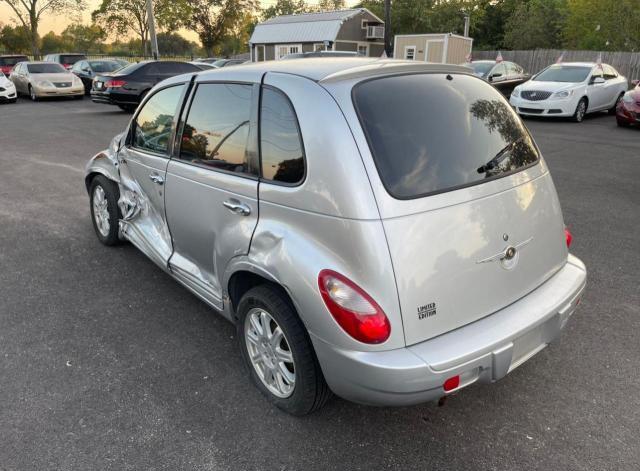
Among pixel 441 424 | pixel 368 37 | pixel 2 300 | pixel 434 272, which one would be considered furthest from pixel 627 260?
pixel 368 37

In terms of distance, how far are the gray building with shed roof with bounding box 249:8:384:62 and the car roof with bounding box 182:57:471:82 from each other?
3498 cm

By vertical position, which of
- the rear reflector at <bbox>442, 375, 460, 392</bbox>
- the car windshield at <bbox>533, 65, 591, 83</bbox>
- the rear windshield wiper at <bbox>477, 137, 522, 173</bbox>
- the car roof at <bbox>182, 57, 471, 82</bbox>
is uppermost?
the car roof at <bbox>182, 57, 471, 82</bbox>

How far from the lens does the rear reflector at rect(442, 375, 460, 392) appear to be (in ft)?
7.09

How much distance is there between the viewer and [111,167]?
4.57m

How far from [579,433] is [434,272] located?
3.98 ft

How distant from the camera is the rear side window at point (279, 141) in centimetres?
246

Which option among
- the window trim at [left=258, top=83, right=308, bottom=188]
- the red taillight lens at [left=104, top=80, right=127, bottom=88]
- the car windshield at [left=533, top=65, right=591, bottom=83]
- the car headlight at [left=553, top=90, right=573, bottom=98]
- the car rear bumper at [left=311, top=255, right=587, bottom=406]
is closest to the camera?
the car rear bumper at [left=311, top=255, right=587, bottom=406]

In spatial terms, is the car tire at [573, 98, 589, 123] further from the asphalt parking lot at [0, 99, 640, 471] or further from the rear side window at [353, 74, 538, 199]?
the rear side window at [353, 74, 538, 199]

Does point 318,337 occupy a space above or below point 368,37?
below

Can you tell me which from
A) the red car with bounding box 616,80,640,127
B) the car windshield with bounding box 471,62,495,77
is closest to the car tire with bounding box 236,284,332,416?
the red car with bounding box 616,80,640,127

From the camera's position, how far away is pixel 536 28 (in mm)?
43531

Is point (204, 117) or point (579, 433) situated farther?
point (204, 117)

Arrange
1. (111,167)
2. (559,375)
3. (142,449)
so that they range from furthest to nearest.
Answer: (111,167) < (559,375) < (142,449)

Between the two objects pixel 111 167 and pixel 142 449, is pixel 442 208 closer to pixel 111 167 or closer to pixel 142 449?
pixel 142 449
